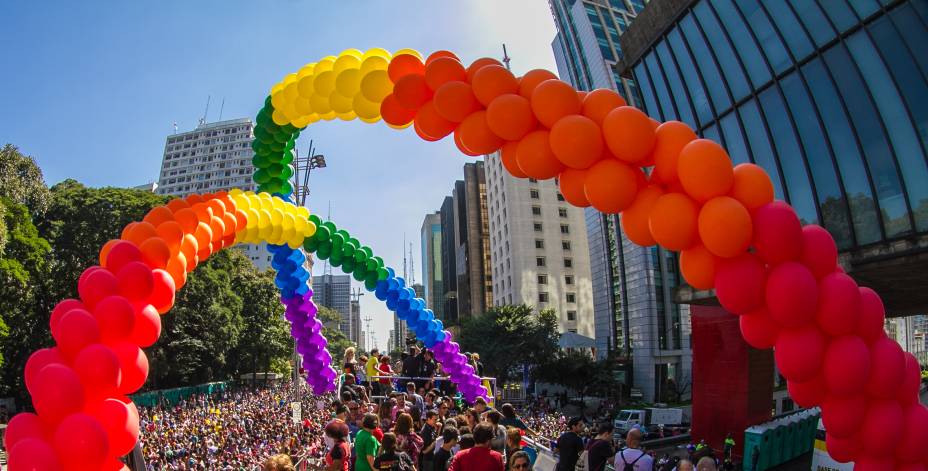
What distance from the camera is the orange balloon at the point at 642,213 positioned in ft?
A: 14.8

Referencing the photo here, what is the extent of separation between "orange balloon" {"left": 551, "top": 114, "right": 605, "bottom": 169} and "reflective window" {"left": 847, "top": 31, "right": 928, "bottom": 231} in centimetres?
1075

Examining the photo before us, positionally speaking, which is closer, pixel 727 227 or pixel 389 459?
pixel 727 227

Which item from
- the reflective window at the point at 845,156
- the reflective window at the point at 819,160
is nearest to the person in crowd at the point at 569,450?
the reflective window at the point at 845,156

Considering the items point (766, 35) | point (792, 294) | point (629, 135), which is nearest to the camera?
point (792, 294)

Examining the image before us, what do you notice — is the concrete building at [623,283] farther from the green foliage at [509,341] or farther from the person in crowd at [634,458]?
the person in crowd at [634,458]

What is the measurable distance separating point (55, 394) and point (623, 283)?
4650 centimetres

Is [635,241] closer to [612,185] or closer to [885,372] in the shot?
[612,185]

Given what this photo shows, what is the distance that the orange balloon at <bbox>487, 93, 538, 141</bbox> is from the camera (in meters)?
4.96

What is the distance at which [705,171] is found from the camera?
414 cm

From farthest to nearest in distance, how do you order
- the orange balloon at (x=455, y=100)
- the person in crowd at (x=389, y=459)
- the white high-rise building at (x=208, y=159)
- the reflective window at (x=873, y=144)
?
1. the white high-rise building at (x=208, y=159)
2. the reflective window at (x=873, y=144)
3. the person in crowd at (x=389, y=459)
4. the orange balloon at (x=455, y=100)

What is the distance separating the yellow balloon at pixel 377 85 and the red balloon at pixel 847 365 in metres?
4.71

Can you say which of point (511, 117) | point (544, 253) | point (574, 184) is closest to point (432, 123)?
point (511, 117)

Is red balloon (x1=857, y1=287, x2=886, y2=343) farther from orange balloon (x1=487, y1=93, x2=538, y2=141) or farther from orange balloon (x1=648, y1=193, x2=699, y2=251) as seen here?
orange balloon (x1=487, y1=93, x2=538, y2=141)

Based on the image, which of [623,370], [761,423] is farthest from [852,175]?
[623,370]
